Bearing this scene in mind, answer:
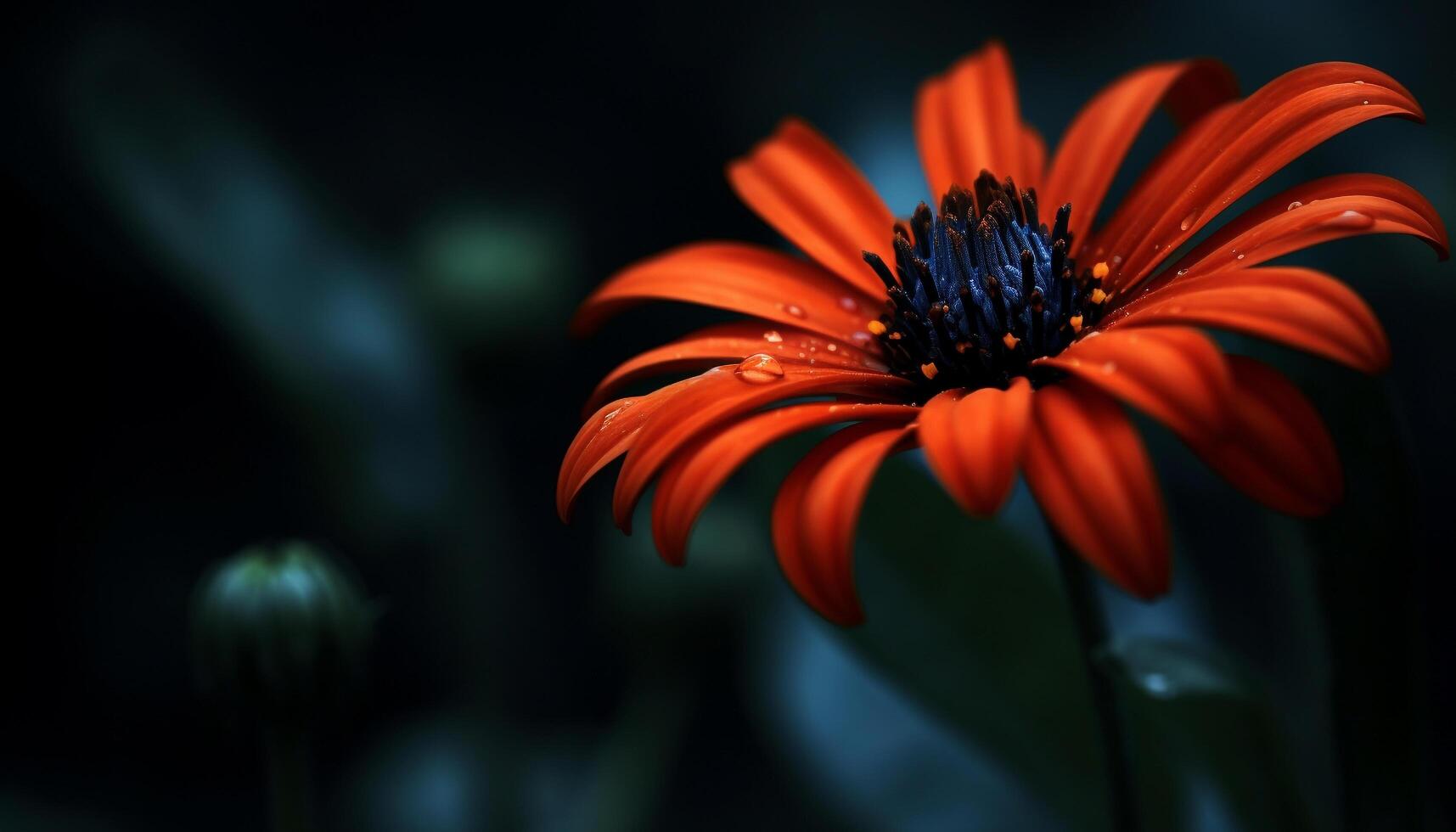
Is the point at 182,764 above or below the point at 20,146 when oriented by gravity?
below

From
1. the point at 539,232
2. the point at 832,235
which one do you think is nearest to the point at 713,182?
the point at 539,232

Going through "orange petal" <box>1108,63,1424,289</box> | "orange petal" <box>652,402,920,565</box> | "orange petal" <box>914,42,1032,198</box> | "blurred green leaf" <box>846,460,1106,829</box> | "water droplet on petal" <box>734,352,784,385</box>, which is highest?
"orange petal" <box>914,42,1032,198</box>

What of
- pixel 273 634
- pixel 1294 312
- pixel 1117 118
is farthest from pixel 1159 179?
pixel 273 634

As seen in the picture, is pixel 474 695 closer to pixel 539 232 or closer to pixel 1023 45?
pixel 539 232

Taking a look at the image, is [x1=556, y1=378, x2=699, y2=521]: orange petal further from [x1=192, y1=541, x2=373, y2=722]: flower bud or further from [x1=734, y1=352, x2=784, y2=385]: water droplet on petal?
[x1=192, y1=541, x2=373, y2=722]: flower bud

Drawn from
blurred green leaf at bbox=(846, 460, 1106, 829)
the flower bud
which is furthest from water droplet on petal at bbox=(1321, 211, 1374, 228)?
the flower bud

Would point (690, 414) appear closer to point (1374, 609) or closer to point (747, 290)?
point (747, 290)

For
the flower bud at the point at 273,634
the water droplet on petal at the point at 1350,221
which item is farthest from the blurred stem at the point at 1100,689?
the flower bud at the point at 273,634

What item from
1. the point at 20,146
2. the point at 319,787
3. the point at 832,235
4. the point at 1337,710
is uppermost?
the point at 20,146
